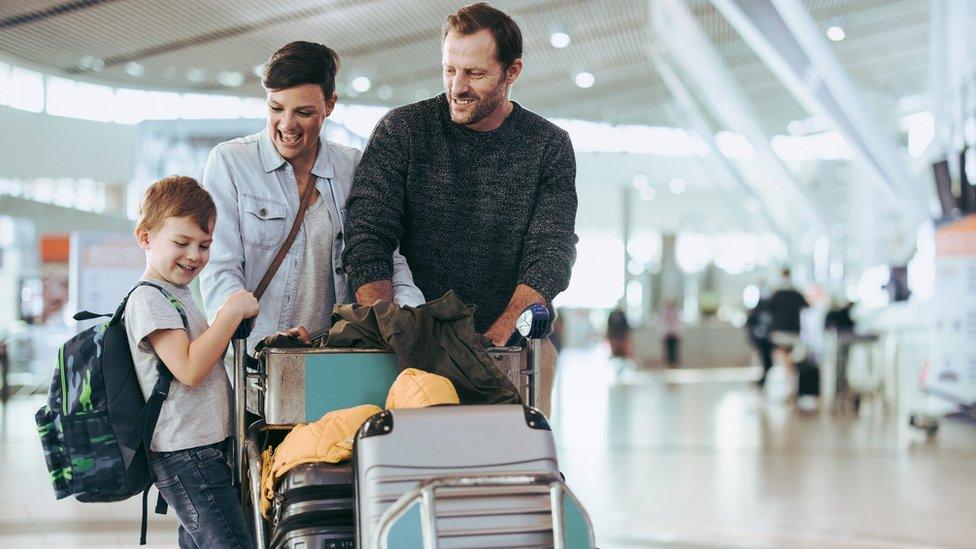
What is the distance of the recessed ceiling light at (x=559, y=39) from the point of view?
20.5 m

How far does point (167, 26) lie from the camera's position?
16.7 metres

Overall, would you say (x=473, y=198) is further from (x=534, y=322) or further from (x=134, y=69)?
(x=134, y=69)

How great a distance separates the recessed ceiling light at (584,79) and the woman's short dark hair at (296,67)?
869 inches

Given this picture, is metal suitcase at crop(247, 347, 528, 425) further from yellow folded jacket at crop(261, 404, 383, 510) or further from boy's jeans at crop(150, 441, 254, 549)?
boy's jeans at crop(150, 441, 254, 549)

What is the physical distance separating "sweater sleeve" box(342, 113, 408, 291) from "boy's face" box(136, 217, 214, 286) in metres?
0.35

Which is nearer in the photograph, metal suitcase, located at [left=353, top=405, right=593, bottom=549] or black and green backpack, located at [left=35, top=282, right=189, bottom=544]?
metal suitcase, located at [left=353, top=405, right=593, bottom=549]

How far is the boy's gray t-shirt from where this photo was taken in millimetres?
2672

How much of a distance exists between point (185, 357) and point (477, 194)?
0.82m

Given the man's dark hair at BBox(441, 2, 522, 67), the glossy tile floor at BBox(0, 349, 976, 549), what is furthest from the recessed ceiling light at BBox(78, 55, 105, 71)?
the man's dark hair at BBox(441, 2, 522, 67)

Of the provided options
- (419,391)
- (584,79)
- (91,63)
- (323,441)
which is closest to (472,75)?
(419,391)

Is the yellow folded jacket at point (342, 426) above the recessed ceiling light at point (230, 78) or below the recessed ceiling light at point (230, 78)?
below

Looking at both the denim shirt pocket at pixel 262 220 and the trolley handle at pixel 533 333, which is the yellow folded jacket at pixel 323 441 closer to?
the trolley handle at pixel 533 333

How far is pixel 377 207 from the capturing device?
9.48ft

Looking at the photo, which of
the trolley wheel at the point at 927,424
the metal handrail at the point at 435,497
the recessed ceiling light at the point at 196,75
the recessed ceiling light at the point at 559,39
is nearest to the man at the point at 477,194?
the metal handrail at the point at 435,497
